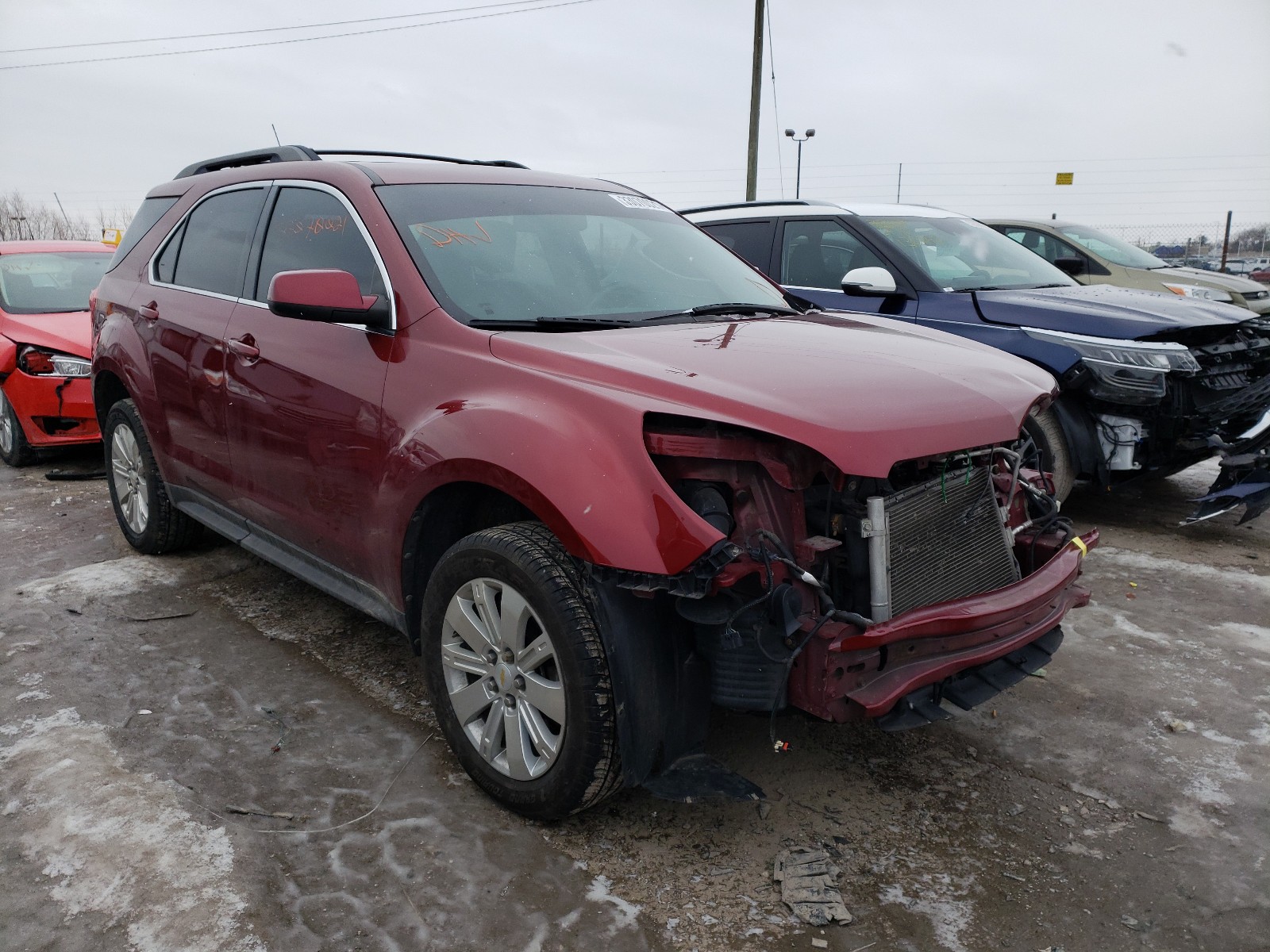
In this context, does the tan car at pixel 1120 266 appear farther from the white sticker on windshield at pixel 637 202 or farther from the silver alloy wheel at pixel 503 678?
the silver alloy wheel at pixel 503 678

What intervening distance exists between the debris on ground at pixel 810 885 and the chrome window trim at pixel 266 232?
192 cm

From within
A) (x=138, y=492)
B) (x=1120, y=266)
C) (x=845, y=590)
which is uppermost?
(x=1120, y=266)

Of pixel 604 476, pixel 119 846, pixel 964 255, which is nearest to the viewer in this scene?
pixel 604 476

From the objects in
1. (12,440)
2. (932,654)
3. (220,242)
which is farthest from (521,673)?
(12,440)

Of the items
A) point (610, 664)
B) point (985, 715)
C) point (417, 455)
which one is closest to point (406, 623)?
point (417, 455)

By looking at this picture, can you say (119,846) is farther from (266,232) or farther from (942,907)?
(266,232)

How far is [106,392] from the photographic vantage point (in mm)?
4992

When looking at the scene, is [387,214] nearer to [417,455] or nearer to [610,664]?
[417,455]

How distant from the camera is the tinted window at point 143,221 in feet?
15.2

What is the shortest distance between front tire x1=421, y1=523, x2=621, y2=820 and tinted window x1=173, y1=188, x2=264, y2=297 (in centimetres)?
185

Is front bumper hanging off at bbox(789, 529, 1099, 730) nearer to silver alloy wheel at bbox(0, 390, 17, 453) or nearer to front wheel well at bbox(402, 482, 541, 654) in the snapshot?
front wheel well at bbox(402, 482, 541, 654)

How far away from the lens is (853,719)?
92.5 inches

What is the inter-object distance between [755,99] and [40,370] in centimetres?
1414

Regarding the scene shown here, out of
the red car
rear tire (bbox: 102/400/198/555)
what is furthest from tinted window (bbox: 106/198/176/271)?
the red car
